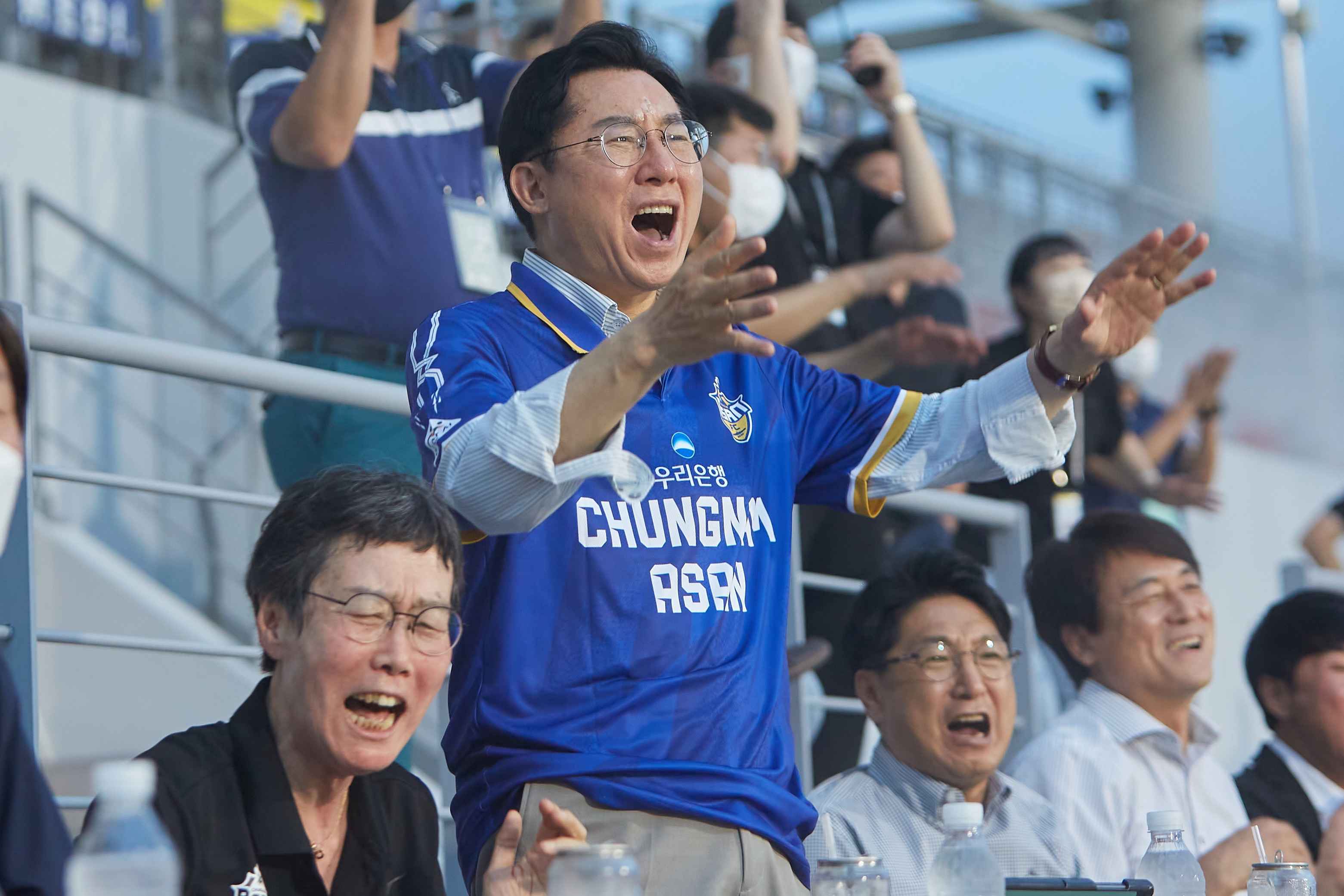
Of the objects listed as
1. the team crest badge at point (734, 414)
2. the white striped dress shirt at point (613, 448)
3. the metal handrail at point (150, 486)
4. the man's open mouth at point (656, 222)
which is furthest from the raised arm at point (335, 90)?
the team crest badge at point (734, 414)

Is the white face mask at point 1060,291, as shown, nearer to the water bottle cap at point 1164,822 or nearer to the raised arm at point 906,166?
the raised arm at point 906,166

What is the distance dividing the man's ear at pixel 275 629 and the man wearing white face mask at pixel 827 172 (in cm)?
222

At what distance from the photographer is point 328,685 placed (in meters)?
2.04

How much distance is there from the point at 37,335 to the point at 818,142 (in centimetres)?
529

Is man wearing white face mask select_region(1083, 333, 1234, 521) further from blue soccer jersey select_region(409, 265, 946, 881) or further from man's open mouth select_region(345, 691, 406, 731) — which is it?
man's open mouth select_region(345, 691, 406, 731)

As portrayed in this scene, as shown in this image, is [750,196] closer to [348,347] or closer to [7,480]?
[348,347]

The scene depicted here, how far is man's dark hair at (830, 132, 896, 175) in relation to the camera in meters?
4.57

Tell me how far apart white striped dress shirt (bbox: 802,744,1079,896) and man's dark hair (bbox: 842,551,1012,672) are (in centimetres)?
20

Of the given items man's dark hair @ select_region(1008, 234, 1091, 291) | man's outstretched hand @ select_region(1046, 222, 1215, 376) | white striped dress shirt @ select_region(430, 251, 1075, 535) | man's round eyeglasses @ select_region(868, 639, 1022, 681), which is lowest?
man's round eyeglasses @ select_region(868, 639, 1022, 681)

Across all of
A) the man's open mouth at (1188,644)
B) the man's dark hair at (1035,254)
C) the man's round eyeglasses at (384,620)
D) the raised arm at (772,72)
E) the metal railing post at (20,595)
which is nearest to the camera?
the man's round eyeglasses at (384,620)

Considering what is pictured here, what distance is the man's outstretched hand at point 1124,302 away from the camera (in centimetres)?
215

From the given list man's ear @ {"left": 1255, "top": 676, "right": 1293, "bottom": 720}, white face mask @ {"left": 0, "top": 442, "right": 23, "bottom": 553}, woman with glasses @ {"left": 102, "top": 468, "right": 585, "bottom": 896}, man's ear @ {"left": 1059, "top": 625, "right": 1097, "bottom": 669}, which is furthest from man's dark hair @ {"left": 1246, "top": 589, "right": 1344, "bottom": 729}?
white face mask @ {"left": 0, "top": 442, "right": 23, "bottom": 553}

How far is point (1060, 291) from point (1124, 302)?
7.71 ft

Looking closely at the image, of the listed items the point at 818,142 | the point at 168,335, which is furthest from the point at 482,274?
the point at 818,142
